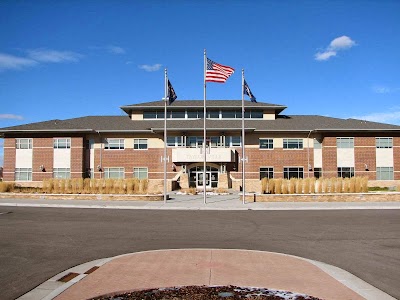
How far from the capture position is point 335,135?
41.9m

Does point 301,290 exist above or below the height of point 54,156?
below

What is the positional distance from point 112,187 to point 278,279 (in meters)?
23.2

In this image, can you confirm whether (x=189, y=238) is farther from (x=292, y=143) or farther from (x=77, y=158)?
(x=77, y=158)

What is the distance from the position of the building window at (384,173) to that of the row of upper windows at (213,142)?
246cm

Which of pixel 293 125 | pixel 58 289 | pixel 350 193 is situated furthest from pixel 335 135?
pixel 58 289

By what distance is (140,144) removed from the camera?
43.0 metres

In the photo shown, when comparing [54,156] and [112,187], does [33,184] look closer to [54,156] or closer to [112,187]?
[54,156]

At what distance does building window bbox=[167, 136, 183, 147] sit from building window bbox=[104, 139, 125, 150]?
535 cm

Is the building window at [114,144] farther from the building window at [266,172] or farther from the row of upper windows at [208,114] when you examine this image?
the building window at [266,172]

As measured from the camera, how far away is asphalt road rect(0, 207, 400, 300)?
8641mm

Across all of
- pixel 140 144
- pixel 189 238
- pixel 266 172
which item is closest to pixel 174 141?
pixel 140 144

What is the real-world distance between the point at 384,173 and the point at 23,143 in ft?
134

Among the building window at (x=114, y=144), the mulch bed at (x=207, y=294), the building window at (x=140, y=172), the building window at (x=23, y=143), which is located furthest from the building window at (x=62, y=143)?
the mulch bed at (x=207, y=294)

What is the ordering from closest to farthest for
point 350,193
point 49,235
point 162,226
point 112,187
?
point 49,235, point 162,226, point 350,193, point 112,187
